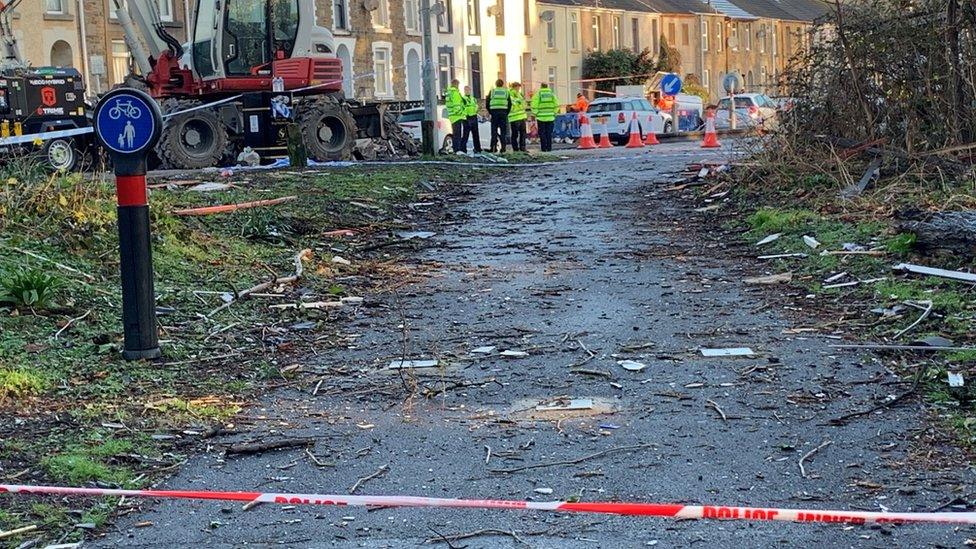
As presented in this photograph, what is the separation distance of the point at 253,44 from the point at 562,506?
70.4 feet

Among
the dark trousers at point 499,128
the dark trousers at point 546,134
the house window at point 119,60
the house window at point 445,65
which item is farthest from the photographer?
the house window at point 445,65

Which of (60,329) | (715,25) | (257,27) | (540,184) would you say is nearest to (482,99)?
(715,25)

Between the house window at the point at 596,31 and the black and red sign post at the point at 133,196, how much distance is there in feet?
198

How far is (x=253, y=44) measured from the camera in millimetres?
24906

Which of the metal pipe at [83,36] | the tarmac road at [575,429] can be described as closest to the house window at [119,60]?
the metal pipe at [83,36]

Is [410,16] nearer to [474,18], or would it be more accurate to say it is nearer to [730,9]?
[474,18]

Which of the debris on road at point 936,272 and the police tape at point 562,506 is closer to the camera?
the police tape at point 562,506

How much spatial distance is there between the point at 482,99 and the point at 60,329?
51.7 metres

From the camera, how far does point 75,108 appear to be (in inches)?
982

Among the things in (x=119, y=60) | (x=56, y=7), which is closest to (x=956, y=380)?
(x=56, y=7)

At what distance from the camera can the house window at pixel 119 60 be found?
40062 millimetres

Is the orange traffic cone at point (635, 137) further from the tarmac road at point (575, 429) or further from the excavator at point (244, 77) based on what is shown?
the tarmac road at point (575, 429)

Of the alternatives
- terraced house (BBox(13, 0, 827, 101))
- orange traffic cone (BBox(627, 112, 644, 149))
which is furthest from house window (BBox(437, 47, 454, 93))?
orange traffic cone (BBox(627, 112, 644, 149))

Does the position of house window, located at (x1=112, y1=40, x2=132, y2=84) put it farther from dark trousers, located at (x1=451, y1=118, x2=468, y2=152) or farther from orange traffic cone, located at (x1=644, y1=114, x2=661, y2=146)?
orange traffic cone, located at (x1=644, y1=114, x2=661, y2=146)
